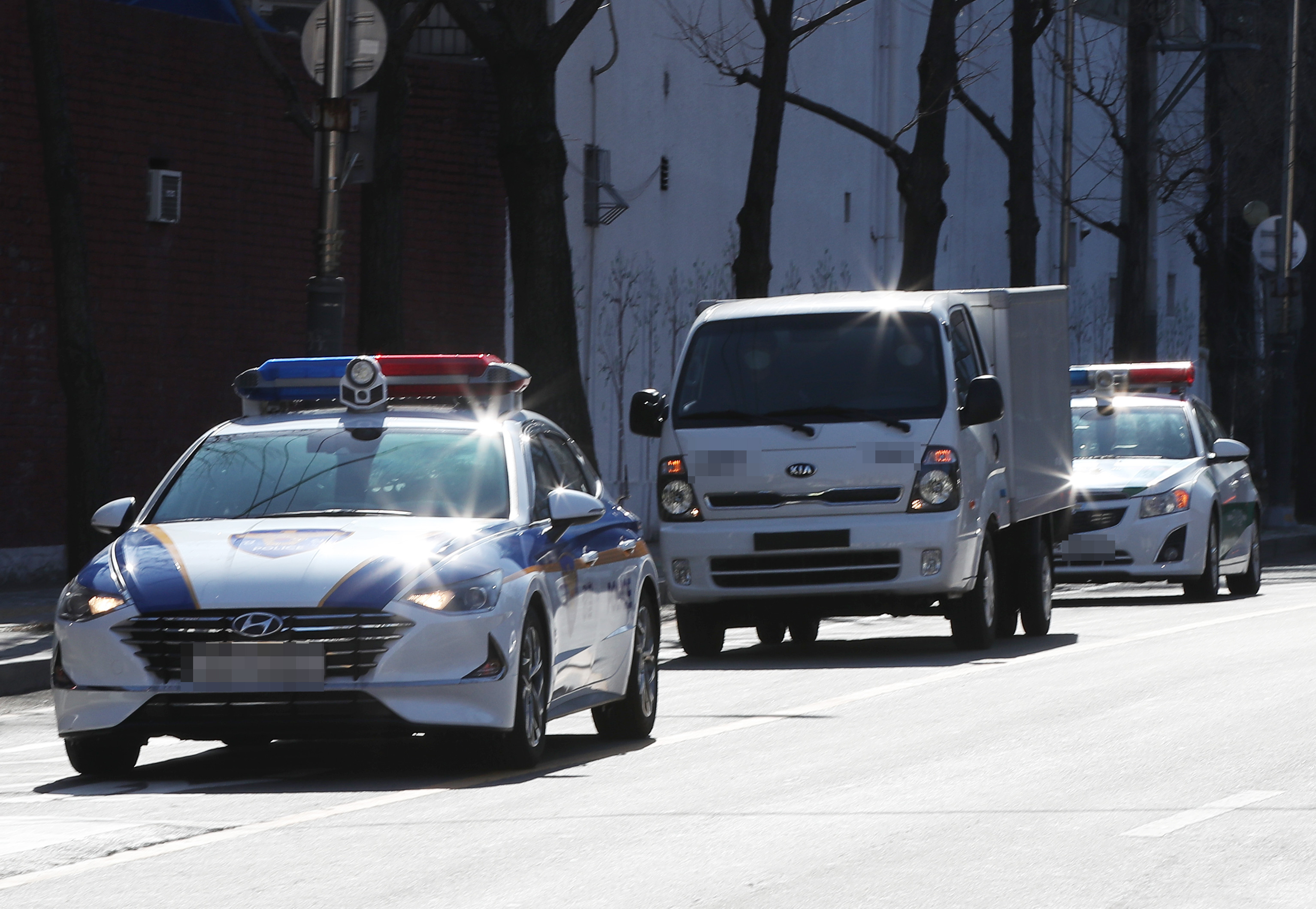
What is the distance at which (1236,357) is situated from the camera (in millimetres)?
39750

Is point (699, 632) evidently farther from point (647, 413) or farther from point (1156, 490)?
point (1156, 490)

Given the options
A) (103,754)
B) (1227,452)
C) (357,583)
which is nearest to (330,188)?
(103,754)

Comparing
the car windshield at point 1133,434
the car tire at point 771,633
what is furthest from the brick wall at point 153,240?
the car windshield at point 1133,434

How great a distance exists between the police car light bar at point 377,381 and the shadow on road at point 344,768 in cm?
153

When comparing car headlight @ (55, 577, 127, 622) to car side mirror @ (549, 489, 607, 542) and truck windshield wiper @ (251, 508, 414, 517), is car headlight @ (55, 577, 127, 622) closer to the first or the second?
truck windshield wiper @ (251, 508, 414, 517)

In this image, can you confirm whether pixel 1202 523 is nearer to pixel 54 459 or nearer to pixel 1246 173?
pixel 54 459

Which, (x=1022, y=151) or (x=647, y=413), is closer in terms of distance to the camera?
(x=647, y=413)

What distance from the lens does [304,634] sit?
912 centimetres

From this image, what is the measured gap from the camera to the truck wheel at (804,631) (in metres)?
17.3

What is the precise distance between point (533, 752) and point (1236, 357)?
31630 millimetres

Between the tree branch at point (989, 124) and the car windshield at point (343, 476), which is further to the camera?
the tree branch at point (989, 124)

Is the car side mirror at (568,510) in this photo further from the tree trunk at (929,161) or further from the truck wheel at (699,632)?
the tree trunk at (929,161)

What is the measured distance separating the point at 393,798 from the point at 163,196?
525 inches

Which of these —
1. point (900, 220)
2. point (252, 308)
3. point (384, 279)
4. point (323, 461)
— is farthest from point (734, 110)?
point (323, 461)
